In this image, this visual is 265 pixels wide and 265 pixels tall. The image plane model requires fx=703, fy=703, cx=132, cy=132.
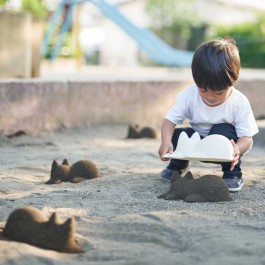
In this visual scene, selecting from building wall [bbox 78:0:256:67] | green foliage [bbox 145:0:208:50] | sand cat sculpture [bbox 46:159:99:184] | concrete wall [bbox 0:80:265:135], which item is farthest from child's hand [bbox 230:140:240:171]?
building wall [bbox 78:0:256:67]

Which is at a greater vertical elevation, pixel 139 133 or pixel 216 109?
pixel 216 109

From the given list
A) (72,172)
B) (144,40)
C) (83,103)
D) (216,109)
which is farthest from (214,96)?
(144,40)

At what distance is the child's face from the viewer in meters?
3.45

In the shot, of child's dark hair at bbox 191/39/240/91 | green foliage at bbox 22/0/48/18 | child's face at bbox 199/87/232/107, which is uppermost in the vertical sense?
green foliage at bbox 22/0/48/18

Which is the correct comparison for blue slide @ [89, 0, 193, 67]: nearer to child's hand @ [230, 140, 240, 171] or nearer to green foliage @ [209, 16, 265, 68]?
green foliage @ [209, 16, 265, 68]

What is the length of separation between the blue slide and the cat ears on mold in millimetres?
11388

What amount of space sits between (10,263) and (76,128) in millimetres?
3855

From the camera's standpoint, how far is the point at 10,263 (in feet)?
7.13

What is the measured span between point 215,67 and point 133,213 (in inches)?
35.0

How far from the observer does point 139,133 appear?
5711 millimetres

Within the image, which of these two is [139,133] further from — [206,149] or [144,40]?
[144,40]

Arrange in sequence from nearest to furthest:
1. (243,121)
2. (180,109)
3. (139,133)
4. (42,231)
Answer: (42,231) → (243,121) → (180,109) → (139,133)

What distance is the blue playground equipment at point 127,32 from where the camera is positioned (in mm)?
14781

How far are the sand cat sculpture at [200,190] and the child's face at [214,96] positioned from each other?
465 mm
